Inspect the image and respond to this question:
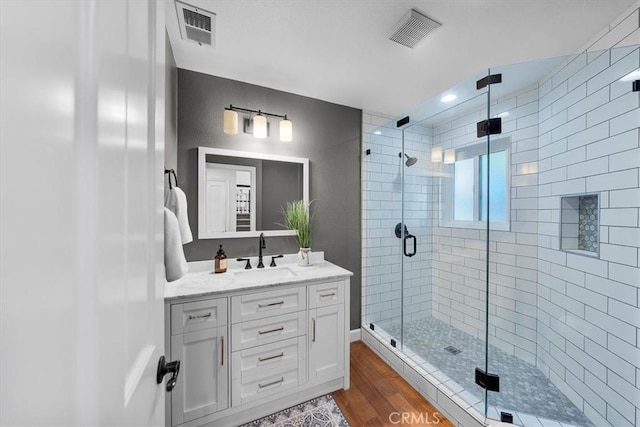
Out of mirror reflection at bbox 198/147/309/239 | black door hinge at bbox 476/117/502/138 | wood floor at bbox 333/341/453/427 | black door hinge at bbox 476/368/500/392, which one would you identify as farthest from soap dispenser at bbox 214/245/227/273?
black door hinge at bbox 476/117/502/138

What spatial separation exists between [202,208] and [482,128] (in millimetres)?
2275

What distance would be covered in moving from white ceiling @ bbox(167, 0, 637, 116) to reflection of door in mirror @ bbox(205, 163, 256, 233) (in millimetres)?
813

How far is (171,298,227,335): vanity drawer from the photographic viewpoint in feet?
4.65

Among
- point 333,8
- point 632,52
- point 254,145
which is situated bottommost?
point 254,145

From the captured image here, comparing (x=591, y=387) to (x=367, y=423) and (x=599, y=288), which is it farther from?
(x=367, y=423)

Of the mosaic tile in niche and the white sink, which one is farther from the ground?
the mosaic tile in niche

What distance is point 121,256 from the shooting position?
443mm

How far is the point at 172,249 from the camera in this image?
1187mm

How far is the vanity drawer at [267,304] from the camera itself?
5.11 ft

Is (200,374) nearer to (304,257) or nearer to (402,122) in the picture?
(304,257)

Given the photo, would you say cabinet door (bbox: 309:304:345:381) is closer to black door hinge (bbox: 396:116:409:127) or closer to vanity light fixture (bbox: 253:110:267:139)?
vanity light fixture (bbox: 253:110:267:139)

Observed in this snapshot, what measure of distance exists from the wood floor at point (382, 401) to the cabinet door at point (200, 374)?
33.7 inches

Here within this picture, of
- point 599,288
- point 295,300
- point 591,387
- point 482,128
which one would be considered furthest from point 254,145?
point 591,387

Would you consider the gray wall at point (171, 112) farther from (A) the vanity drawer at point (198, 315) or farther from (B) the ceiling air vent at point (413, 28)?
(B) the ceiling air vent at point (413, 28)
